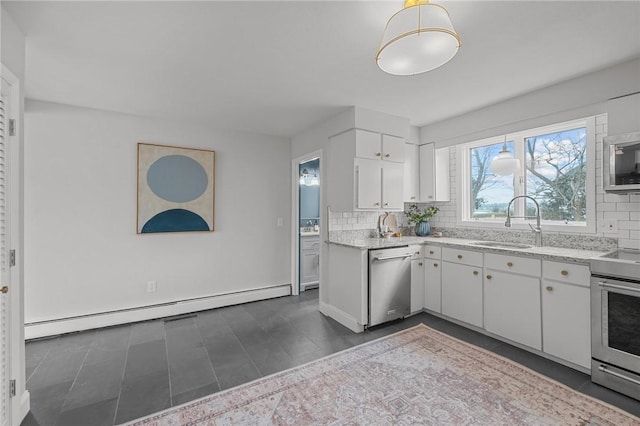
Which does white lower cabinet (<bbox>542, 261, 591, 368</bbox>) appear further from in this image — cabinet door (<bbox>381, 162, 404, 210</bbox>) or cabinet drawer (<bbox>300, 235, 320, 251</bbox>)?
cabinet drawer (<bbox>300, 235, 320, 251</bbox>)

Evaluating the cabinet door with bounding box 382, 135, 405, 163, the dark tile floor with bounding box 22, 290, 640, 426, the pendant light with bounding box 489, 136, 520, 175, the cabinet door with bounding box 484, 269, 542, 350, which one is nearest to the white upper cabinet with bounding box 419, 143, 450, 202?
the cabinet door with bounding box 382, 135, 405, 163

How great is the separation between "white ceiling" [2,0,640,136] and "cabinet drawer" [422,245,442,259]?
1650mm

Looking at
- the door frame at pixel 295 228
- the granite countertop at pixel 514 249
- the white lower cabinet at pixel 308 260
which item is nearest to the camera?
the granite countertop at pixel 514 249

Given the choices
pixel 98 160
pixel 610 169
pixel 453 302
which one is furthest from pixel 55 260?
pixel 610 169

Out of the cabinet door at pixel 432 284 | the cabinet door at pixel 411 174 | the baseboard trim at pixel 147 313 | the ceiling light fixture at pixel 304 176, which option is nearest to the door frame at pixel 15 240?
the baseboard trim at pixel 147 313

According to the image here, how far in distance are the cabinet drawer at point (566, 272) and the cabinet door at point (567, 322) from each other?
0.14 ft

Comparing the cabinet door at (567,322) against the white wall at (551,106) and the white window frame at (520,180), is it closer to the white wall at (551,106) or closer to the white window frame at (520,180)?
the white window frame at (520,180)

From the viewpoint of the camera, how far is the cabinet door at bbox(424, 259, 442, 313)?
Answer: 338 cm

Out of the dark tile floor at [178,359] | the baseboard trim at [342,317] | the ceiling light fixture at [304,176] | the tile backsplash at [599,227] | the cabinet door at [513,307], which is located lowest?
the dark tile floor at [178,359]

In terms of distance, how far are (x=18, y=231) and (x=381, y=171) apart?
309cm

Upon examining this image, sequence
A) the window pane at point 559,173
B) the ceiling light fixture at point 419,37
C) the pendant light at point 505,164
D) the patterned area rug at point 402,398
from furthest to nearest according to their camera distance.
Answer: the pendant light at point 505,164 → the window pane at point 559,173 → the patterned area rug at point 402,398 → the ceiling light fixture at point 419,37

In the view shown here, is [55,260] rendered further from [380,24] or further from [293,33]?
[380,24]

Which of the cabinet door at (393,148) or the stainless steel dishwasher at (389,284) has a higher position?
the cabinet door at (393,148)

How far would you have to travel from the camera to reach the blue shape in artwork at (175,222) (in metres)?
3.46
